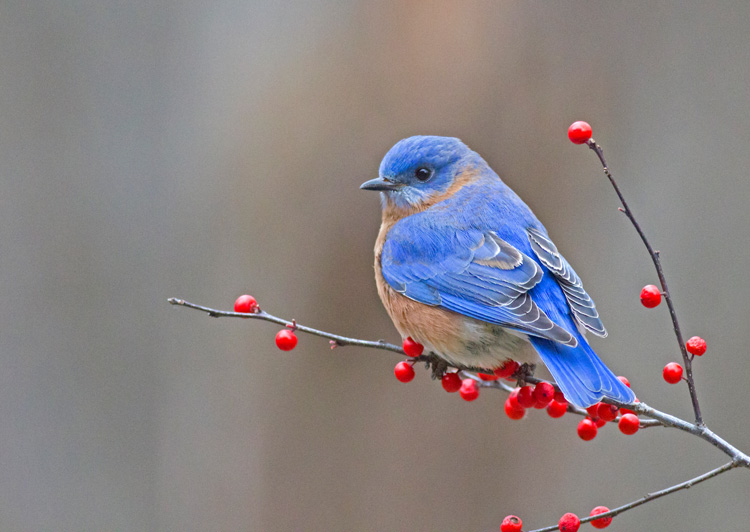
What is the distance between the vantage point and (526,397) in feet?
7.68

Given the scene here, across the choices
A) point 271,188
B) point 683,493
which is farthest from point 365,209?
point 683,493

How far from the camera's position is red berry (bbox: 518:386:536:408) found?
7.66 feet

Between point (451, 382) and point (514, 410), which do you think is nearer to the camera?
point (514, 410)

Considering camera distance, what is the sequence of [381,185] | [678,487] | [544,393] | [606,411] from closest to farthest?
[678,487]
[606,411]
[544,393]
[381,185]

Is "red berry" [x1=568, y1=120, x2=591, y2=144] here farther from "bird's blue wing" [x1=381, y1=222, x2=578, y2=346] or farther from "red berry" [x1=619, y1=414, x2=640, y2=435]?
"red berry" [x1=619, y1=414, x2=640, y2=435]

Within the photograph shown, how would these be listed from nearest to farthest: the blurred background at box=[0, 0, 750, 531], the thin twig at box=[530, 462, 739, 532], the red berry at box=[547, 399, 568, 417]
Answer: the thin twig at box=[530, 462, 739, 532] < the red berry at box=[547, 399, 568, 417] < the blurred background at box=[0, 0, 750, 531]

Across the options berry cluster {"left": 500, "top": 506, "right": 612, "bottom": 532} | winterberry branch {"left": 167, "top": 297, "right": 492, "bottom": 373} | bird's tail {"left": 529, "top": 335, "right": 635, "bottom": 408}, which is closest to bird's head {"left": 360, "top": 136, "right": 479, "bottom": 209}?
winterberry branch {"left": 167, "top": 297, "right": 492, "bottom": 373}

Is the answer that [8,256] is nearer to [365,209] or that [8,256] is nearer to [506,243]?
[365,209]

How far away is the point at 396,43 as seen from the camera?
425cm

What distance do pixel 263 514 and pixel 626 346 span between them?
2.13 m

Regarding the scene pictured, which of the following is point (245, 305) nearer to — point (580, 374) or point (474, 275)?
point (474, 275)

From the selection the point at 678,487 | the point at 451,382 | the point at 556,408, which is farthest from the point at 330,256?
the point at 678,487

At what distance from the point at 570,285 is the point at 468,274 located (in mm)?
346

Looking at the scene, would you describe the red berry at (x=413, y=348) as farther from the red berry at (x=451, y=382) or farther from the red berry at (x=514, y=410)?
the red berry at (x=514, y=410)
